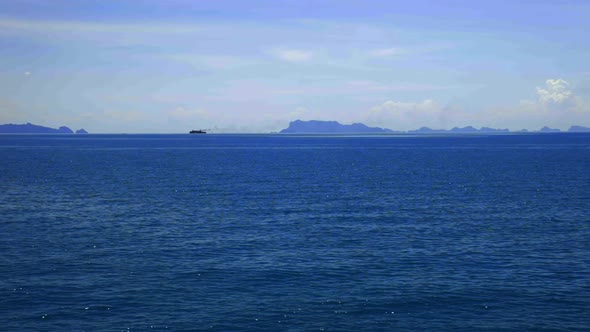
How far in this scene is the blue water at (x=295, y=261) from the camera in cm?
4150

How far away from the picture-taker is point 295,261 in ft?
183

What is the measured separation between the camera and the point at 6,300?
44156mm

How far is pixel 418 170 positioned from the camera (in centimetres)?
15975

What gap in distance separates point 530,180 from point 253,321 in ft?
349

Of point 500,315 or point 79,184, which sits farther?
point 79,184

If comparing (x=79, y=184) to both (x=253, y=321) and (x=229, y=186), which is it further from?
(x=253, y=321)

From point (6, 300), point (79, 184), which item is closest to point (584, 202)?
point (6, 300)

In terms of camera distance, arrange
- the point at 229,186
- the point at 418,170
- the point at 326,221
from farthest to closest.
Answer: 1. the point at 418,170
2. the point at 229,186
3. the point at 326,221

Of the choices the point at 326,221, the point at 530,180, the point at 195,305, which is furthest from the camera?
the point at 530,180

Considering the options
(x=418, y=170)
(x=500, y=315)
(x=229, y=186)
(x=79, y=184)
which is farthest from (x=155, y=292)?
(x=418, y=170)

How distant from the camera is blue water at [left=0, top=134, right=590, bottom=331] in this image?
136ft

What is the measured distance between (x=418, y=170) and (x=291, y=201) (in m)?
72.3

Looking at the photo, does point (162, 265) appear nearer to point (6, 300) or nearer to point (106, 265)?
point (106, 265)

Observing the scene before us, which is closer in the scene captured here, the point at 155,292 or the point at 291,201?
the point at 155,292
